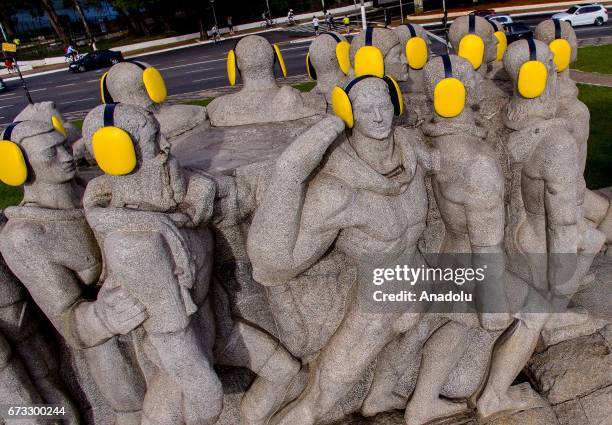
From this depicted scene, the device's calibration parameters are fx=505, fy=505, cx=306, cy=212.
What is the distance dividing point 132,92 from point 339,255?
6.92ft

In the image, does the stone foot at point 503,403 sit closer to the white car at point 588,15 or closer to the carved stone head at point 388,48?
the carved stone head at point 388,48

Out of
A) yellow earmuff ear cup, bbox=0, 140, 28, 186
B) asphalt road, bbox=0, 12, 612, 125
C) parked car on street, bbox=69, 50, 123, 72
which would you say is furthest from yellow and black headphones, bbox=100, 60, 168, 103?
parked car on street, bbox=69, 50, 123, 72

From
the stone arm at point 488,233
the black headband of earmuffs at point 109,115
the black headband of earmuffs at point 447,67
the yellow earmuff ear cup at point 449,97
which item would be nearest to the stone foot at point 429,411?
the stone arm at point 488,233

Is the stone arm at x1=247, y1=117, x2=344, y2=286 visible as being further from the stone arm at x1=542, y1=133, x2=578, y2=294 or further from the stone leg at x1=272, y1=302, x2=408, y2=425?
the stone arm at x1=542, y1=133, x2=578, y2=294

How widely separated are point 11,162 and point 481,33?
13.1ft

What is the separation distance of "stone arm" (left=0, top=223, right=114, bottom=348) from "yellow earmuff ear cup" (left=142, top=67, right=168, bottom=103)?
154 centimetres

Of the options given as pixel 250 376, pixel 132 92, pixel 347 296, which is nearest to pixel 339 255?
pixel 347 296

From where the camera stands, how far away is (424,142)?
3473 mm

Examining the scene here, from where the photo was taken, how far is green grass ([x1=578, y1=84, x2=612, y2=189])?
8.36 meters

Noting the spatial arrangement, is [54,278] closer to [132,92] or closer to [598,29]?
[132,92]

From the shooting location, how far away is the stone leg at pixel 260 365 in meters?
3.51

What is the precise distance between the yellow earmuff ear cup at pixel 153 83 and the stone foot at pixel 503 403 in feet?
11.7

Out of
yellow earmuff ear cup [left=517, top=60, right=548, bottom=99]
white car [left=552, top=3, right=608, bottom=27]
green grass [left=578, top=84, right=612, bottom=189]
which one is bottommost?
green grass [left=578, top=84, right=612, bottom=189]

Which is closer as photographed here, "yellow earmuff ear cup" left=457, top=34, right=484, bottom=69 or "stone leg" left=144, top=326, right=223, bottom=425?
"stone leg" left=144, top=326, right=223, bottom=425
